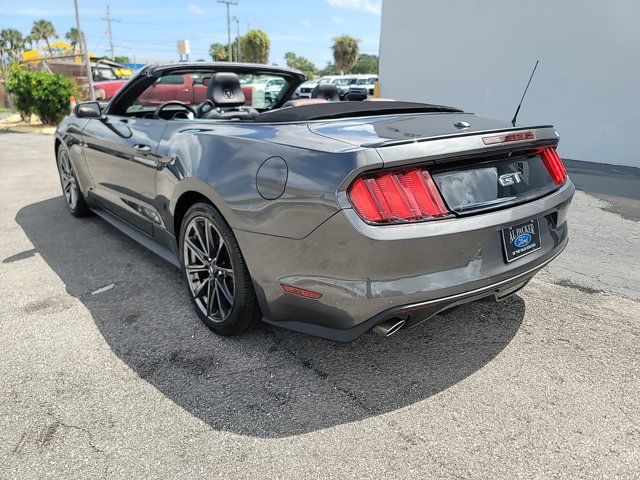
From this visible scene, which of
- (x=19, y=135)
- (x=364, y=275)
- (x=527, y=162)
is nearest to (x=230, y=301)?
(x=364, y=275)

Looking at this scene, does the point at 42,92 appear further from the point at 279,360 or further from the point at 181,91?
the point at 279,360

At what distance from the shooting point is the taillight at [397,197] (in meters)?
1.95

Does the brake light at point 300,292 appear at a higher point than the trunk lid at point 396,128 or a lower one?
lower

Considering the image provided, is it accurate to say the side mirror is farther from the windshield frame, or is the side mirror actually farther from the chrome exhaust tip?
the chrome exhaust tip

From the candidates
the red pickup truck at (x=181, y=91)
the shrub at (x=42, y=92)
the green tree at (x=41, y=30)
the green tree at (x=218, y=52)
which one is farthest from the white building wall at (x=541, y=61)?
the green tree at (x=41, y=30)

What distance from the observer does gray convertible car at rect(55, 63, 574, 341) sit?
1973 mm

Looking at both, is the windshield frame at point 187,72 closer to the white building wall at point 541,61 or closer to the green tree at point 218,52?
the white building wall at point 541,61

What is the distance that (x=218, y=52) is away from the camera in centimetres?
7431

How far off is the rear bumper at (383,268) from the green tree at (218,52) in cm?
6950

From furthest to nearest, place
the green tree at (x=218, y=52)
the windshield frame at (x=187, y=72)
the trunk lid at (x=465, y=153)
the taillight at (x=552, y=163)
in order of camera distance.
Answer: the green tree at (x=218, y=52) < the windshield frame at (x=187, y=72) < the taillight at (x=552, y=163) < the trunk lid at (x=465, y=153)

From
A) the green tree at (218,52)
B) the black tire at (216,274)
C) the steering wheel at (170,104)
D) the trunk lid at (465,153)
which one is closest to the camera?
the trunk lid at (465,153)

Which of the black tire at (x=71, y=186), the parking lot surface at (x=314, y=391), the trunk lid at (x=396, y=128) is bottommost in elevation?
the parking lot surface at (x=314, y=391)

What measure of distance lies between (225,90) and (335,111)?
5.22ft

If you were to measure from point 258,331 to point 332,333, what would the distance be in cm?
79
